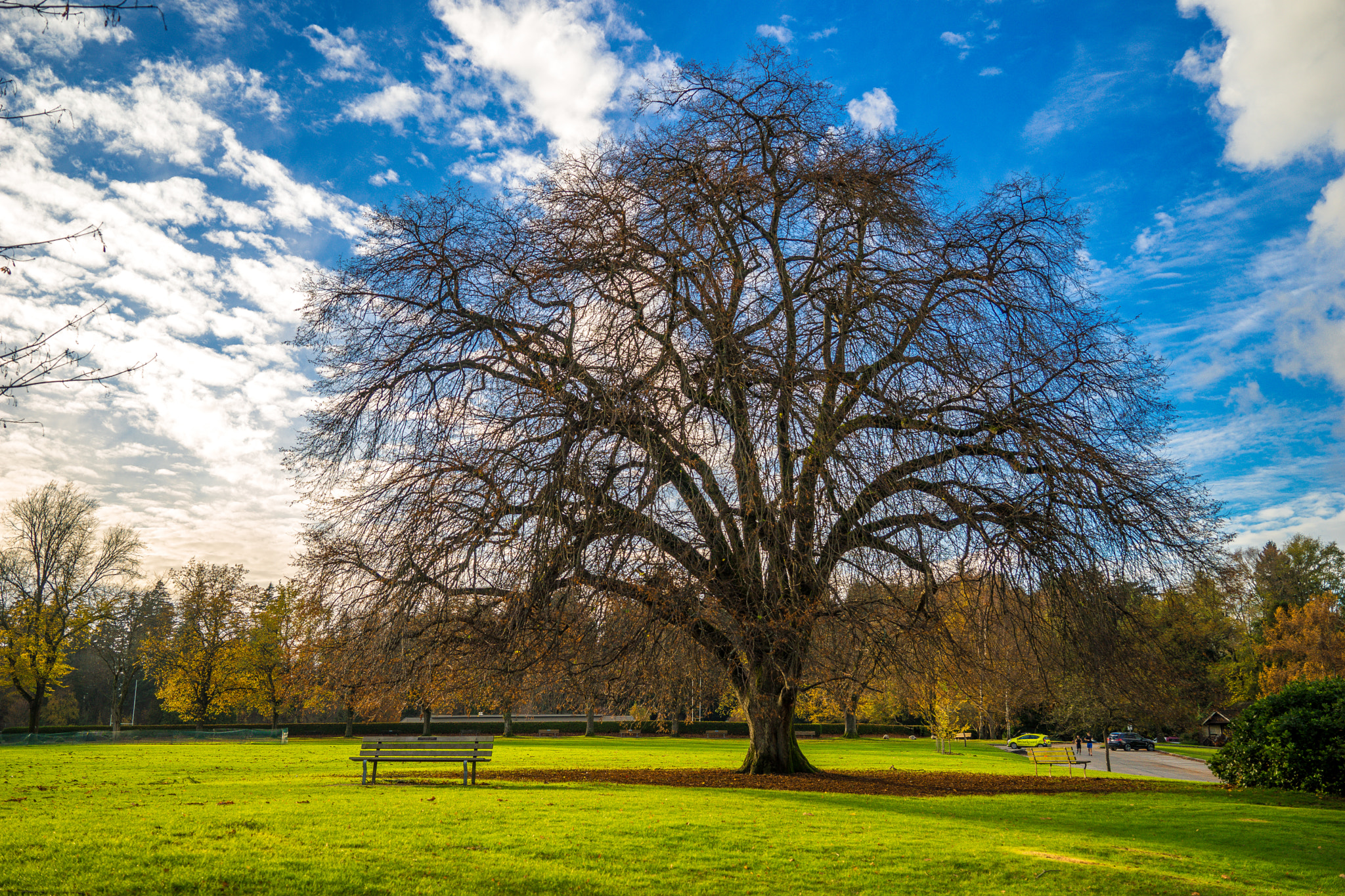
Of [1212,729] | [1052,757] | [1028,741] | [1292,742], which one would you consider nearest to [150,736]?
[1052,757]

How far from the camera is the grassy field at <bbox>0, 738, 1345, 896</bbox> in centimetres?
690

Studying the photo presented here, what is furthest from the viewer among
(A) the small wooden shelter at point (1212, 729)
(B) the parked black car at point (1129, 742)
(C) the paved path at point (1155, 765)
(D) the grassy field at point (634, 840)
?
(A) the small wooden shelter at point (1212, 729)

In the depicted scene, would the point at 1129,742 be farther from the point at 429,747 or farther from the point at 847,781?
the point at 429,747

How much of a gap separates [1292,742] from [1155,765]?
23471 mm

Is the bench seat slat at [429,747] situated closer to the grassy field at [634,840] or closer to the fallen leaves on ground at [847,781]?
the grassy field at [634,840]

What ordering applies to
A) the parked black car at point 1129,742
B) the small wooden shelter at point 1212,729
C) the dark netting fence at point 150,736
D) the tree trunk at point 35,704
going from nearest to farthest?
the dark netting fence at point 150,736 < the tree trunk at point 35,704 < the parked black car at point 1129,742 < the small wooden shelter at point 1212,729

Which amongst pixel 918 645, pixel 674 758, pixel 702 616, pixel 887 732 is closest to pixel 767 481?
pixel 702 616

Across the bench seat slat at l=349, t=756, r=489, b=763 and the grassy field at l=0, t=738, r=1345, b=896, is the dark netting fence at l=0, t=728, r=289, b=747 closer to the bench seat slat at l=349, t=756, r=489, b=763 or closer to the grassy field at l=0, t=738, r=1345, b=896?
the grassy field at l=0, t=738, r=1345, b=896

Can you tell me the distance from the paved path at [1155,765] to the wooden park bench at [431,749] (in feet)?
70.4

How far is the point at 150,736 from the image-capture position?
138 ft

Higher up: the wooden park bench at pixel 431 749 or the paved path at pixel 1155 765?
the wooden park bench at pixel 431 749

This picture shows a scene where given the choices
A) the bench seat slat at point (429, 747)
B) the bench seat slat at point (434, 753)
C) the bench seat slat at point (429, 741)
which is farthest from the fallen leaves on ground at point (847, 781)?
the bench seat slat at point (429, 741)

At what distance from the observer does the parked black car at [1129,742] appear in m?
54.2

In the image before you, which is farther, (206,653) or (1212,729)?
(1212,729)
